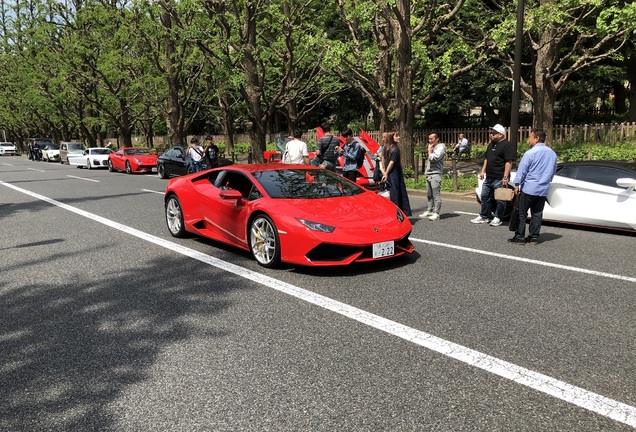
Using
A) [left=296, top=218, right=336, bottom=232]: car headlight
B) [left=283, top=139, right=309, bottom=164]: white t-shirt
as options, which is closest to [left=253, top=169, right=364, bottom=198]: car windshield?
[left=296, top=218, right=336, bottom=232]: car headlight

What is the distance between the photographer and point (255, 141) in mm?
21781

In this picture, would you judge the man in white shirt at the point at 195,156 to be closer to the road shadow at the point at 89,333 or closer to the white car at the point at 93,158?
the road shadow at the point at 89,333

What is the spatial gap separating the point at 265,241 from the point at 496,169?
15.4ft

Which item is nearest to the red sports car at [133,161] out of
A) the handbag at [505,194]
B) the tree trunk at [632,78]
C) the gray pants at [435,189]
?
the gray pants at [435,189]

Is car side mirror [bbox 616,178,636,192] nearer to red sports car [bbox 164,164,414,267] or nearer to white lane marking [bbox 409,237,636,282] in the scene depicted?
white lane marking [bbox 409,237,636,282]

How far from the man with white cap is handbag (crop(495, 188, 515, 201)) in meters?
0.22

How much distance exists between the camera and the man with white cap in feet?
27.7

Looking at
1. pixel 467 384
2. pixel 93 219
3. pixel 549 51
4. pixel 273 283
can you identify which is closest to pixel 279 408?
pixel 467 384

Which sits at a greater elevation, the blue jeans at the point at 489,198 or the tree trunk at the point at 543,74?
the tree trunk at the point at 543,74

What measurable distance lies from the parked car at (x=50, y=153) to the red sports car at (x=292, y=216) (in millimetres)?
37973

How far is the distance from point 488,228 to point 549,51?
40.3 feet

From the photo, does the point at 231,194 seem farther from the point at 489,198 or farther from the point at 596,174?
the point at 596,174

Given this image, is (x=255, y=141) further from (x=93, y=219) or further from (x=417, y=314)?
(x=417, y=314)

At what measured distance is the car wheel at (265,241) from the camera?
5785 millimetres
